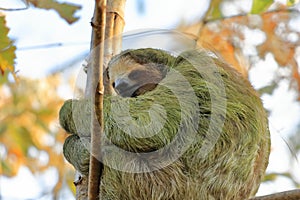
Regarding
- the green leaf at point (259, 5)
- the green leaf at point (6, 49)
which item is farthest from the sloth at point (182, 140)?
the green leaf at point (259, 5)

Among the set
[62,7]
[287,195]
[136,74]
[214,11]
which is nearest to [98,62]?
[287,195]

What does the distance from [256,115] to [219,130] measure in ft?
1.14

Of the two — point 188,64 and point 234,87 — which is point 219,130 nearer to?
point 234,87

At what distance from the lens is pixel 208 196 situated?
147 inches

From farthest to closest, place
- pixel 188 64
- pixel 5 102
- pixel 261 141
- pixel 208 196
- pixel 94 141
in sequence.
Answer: pixel 5 102 < pixel 188 64 < pixel 261 141 < pixel 208 196 < pixel 94 141

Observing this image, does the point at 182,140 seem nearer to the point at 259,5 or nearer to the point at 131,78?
the point at 131,78

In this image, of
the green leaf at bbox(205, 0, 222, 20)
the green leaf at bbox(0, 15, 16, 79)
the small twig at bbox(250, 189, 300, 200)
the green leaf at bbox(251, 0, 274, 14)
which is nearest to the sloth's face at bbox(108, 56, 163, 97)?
the green leaf at bbox(0, 15, 16, 79)

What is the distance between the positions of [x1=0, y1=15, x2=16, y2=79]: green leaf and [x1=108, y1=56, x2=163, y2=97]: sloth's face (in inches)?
29.2

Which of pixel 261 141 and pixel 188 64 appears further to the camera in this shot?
pixel 188 64

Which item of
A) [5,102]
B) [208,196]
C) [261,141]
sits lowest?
[5,102]

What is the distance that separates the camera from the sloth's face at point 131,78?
4559 millimetres

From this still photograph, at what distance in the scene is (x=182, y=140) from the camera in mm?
3799

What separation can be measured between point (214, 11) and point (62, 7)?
106 inches

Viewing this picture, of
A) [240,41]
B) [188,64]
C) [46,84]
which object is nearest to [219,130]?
[188,64]
